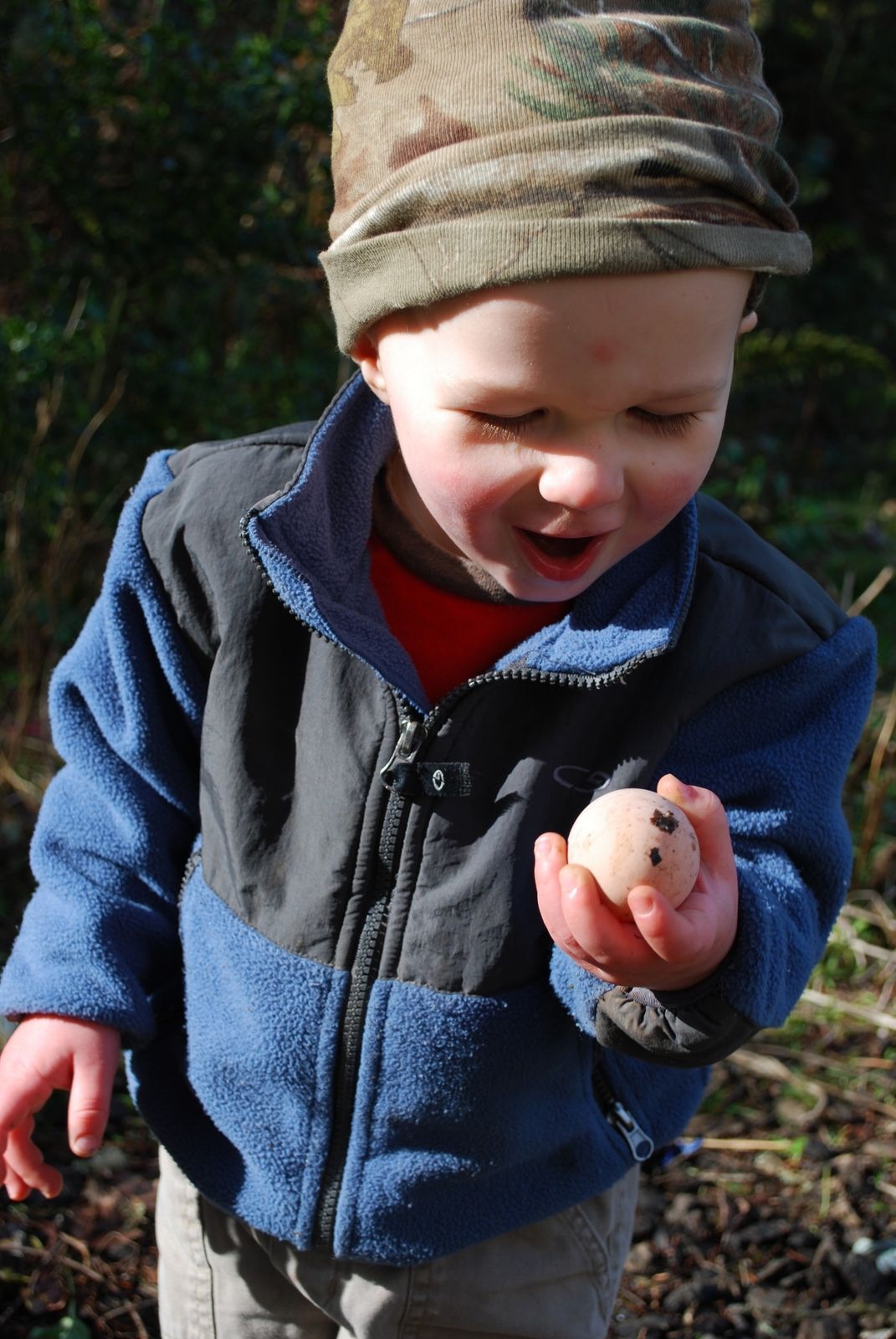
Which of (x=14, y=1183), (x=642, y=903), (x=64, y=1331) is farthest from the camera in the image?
(x=64, y=1331)

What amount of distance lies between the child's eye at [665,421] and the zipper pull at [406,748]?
45 cm

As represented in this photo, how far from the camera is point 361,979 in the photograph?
1.67 m

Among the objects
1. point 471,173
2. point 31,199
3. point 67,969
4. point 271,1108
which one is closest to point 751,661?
point 471,173

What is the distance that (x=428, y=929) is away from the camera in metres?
1.65

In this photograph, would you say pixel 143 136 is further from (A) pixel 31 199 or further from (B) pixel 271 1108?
(B) pixel 271 1108

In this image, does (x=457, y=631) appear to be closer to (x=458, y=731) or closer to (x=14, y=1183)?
(x=458, y=731)

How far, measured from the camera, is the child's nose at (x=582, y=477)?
1.41 metres

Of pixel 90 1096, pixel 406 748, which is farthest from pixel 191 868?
pixel 406 748

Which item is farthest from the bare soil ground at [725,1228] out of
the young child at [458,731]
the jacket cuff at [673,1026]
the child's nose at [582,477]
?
the child's nose at [582,477]

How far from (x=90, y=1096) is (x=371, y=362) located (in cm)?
99

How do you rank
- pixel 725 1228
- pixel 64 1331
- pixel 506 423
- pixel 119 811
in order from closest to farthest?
pixel 506 423 < pixel 119 811 < pixel 64 1331 < pixel 725 1228

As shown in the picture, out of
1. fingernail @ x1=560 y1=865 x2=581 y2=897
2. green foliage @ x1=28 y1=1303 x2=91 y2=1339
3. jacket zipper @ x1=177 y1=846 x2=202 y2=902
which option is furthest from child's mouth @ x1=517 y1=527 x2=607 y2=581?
green foliage @ x1=28 y1=1303 x2=91 y2=1339

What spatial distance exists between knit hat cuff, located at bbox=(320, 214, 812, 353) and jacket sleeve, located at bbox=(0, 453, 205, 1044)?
539 mm

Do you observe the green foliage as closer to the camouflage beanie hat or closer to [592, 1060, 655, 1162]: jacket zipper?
[592, 1060, 655, 1162]: jacket zipper
